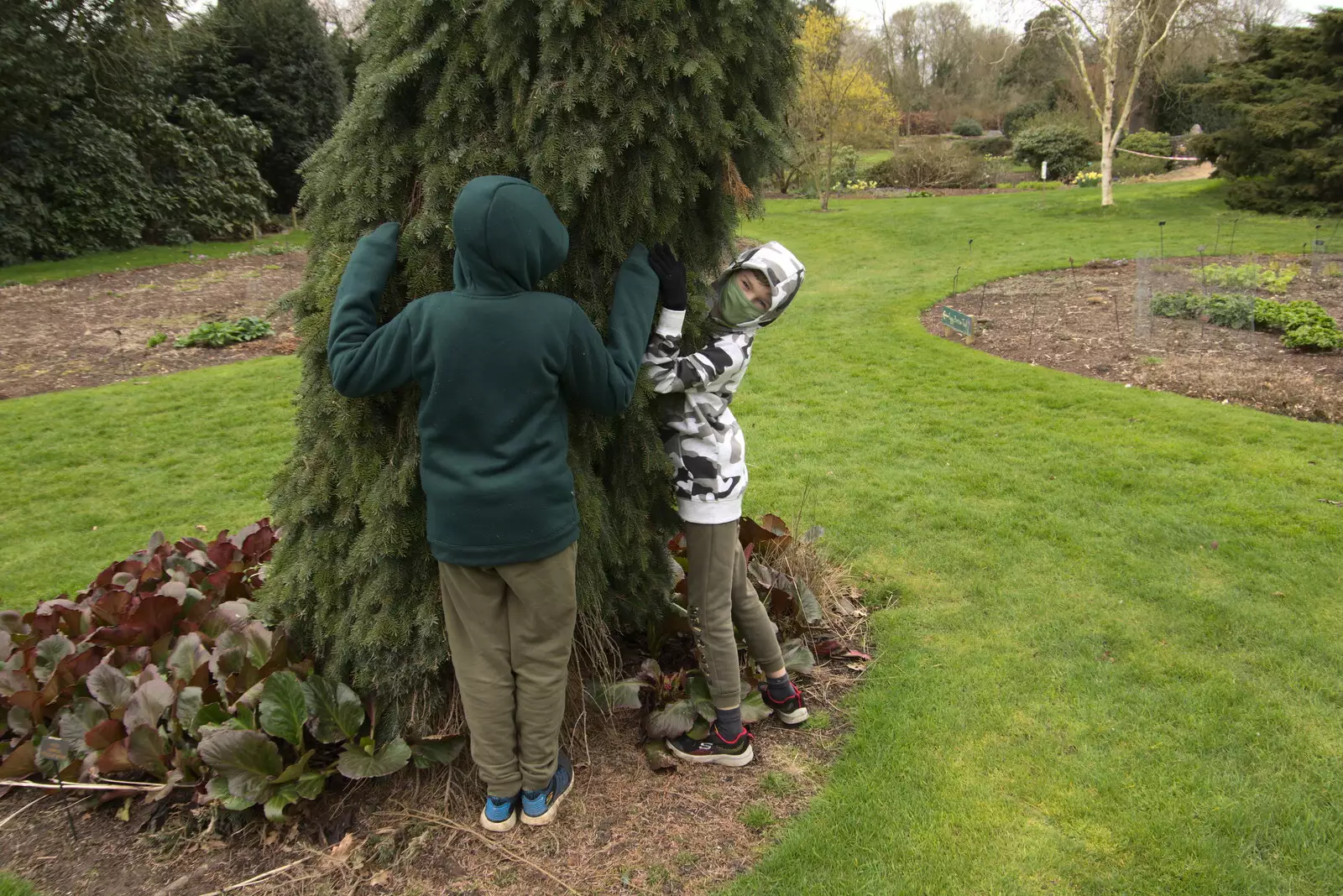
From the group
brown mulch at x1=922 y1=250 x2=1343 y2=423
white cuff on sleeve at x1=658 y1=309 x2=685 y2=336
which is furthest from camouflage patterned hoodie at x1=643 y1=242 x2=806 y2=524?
brown mulch at x1=922 y1=250 x2=1343 y2=423

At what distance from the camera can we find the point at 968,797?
2.91 m

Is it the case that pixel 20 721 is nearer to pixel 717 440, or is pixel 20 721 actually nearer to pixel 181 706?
pixel 181 706

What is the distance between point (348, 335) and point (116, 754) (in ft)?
5.38

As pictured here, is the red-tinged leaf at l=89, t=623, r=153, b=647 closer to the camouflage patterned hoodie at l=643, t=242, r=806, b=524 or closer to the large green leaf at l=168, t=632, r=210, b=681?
the large green leaf at l=168, t=632, r=210, b=681

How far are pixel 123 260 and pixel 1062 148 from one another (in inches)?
983

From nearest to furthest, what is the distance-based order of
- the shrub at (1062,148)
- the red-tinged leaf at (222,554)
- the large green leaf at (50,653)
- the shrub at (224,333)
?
the large green leaf at (50,653) < the red-tinged leaf at (222,554) < the shrub at (224,333) < the shrub at (1062,148)

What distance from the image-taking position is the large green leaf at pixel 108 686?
9.77ft

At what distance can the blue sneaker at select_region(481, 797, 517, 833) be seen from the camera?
2.74m

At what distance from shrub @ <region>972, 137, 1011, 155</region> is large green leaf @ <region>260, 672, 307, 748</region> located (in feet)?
116

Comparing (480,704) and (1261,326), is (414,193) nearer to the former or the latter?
(480,704)

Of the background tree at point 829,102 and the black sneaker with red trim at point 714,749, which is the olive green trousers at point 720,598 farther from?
the background tree at point 829,102

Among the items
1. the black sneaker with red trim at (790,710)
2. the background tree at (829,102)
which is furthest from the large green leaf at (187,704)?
the background tree at (829,102)

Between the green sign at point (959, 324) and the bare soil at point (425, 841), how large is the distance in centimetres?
718

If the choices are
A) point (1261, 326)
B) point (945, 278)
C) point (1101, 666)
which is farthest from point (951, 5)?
point (1101, 666)
